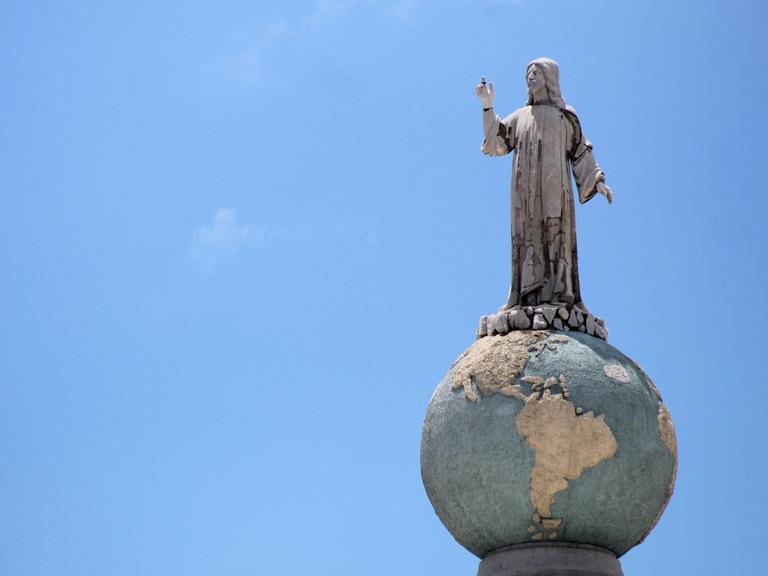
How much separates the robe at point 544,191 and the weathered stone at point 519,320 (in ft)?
1.45

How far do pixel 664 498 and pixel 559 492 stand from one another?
4.04 feet

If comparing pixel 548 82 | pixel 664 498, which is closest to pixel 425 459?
pixel 664 498

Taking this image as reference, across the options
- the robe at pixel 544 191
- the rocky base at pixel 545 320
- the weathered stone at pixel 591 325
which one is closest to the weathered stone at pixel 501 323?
the rocky base at pixel 545 320

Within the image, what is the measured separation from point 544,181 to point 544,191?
0.37 ft

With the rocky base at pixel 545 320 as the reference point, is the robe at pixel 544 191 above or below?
above

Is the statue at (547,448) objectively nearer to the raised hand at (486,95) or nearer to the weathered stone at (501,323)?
the weathered stone at (501,323)

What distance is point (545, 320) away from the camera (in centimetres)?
1205

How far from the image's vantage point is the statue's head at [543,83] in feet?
43.7

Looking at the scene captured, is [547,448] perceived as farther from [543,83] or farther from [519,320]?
[543,83]

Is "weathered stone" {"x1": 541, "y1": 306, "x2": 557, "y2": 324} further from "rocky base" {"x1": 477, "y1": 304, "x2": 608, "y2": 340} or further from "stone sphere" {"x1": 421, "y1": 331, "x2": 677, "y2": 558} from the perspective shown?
"stone sphere" {"x1": 421, "y1": 331, "x2": 677, "y2": 558}

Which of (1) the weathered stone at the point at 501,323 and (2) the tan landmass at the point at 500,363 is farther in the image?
(1) the weathered stone at the point at 501,323

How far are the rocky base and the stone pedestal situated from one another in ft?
6.95

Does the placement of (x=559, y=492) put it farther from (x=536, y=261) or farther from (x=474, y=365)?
(x=536, y=261)

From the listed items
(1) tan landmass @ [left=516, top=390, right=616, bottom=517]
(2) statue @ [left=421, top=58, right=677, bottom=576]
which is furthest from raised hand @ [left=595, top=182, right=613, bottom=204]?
(1) tan landmass @ [left=516, top=390, right=616, bottom=517]
